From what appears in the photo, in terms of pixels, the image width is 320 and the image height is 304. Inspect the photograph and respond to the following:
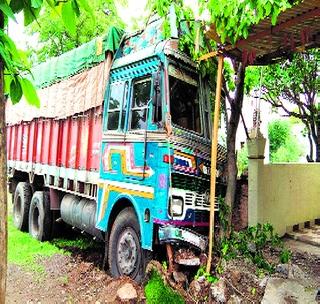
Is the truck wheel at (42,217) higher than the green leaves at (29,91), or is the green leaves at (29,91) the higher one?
the green leaves at (29,91)

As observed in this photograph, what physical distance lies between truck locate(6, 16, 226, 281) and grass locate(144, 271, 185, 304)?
32 cm

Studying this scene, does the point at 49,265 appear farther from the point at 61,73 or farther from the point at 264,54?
the point at 264,54

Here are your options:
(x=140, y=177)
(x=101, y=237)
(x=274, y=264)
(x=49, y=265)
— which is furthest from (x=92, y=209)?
(x=274, y=264)

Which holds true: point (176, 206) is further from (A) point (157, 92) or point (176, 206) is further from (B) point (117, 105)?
(B) point (117, 105)

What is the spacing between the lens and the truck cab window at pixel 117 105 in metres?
6.00

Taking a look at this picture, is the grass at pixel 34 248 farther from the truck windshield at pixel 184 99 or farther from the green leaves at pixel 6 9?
the green leaves at pixel 6 9

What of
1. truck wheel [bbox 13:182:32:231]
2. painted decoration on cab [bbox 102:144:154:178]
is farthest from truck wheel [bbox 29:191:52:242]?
painted decoration on cab [bbox 102:144:154:178]

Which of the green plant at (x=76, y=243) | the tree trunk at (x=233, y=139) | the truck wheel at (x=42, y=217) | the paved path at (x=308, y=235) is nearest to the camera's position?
the tree trunk at (x=233, y=139)

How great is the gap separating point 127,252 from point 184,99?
212 centimetres

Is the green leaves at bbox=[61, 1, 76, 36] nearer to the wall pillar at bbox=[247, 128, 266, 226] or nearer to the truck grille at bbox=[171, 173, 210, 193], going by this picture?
the truck grille at bbox=[171, 173, 210, 193]

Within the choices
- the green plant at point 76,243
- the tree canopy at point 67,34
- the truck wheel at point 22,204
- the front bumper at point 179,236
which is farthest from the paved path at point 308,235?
the tree canopy at point 67,34

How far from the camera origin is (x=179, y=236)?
493 centimetres

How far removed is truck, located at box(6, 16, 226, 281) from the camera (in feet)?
16.7

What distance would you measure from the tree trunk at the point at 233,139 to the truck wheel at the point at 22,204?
18.4 feet
